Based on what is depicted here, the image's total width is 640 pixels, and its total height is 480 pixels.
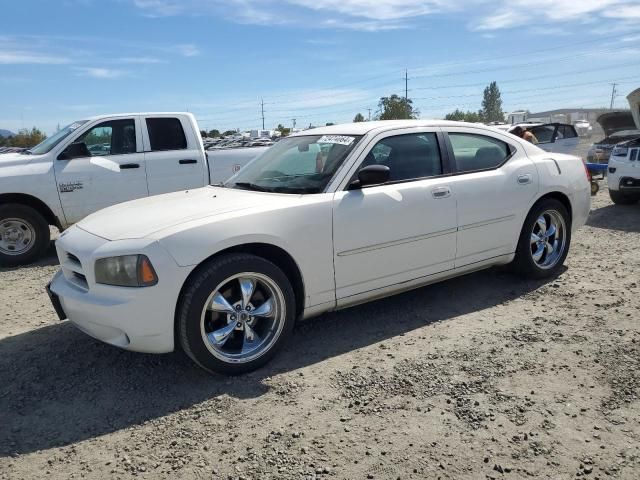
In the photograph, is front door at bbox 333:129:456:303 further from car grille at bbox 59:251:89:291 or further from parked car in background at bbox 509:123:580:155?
parked car in background at bbox 509:123:580:155

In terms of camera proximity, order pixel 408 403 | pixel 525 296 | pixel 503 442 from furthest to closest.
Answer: pixel 525 296 → pixel 408 403 → pixel 503 442

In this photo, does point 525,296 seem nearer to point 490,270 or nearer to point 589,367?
point 490,270

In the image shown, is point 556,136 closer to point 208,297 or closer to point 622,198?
point 622,198

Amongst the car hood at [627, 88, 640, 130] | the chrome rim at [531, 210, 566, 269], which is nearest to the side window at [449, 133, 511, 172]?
the chrome rim at [531, 210, 566, 269]

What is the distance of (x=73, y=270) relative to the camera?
3568 millimetres

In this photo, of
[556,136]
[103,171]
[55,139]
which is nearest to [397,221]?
[103,171]

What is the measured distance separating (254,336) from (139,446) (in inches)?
41.3

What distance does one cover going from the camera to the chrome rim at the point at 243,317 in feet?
11.2

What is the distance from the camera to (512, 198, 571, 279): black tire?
497 cm

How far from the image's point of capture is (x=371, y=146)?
412 cm

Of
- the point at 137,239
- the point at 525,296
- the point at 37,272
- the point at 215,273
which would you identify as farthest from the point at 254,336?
the point at 37,272

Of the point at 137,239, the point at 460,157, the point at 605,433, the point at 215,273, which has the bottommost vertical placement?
the point at 605,433

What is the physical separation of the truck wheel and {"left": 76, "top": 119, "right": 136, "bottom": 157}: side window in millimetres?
1137

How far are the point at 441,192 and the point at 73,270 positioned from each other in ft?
9.18
